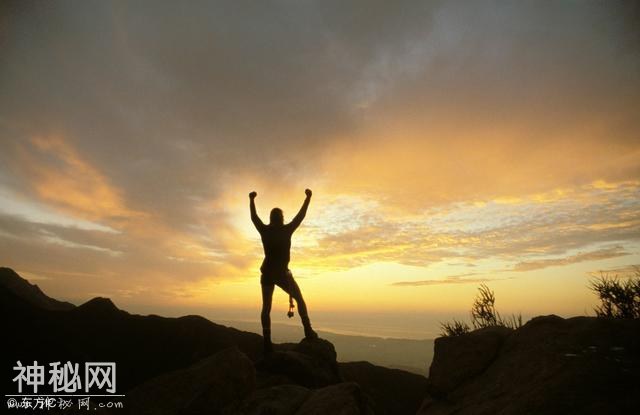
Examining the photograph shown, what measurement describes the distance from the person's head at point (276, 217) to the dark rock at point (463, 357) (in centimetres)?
456

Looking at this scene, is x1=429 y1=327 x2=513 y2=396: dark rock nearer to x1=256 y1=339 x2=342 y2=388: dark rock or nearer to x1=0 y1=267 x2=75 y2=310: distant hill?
x1=256 y1=339 x2=342 y2=388: dark rock

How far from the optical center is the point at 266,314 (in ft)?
26.0

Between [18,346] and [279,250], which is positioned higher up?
[279,250]

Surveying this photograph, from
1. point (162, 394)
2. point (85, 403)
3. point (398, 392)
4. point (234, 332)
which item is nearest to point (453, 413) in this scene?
point (162, 394)

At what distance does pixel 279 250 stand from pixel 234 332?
1442cm

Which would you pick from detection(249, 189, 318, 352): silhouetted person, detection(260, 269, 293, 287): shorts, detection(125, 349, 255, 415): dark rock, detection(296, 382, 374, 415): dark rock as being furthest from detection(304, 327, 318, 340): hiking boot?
detection(296, 382, 374, 415): dark rock

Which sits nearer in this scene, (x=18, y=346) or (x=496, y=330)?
(x=496, y=330)

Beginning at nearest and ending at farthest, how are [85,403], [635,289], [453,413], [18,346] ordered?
[453,413] < [85,403] < [635,289] < [18,346]

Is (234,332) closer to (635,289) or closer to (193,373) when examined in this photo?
(193,373)

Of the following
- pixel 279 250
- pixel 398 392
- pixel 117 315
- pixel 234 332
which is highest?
pixel 279 250

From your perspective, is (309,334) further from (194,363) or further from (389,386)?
(389,386)

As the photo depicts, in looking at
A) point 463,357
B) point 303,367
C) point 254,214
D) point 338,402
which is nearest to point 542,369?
point 463,357

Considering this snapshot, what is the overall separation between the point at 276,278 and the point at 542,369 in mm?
5650

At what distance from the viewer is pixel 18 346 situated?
53.3ft
